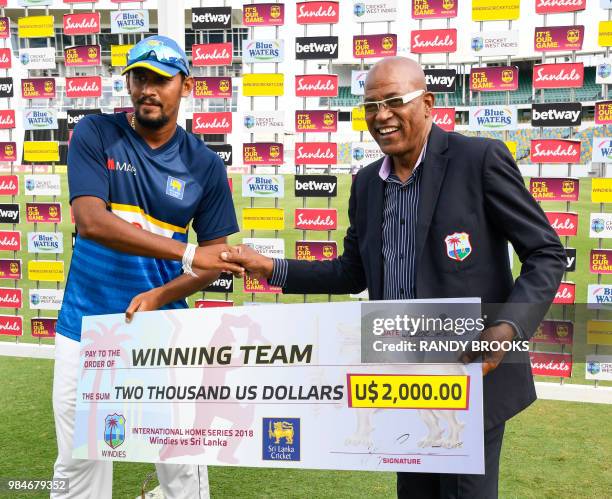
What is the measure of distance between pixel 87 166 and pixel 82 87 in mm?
3654

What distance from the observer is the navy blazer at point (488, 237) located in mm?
1681

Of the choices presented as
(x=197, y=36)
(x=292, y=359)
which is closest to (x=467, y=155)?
(x=292, y=359)

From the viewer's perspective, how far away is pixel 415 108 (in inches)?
70.4

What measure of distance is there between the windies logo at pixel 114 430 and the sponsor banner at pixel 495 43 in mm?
3844

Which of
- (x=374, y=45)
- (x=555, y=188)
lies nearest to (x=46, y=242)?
(x=374, y=45)

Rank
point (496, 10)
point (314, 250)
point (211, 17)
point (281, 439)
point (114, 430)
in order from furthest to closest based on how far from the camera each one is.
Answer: point (314, 250), point (211, 17), point (496, 10), point (114, 430), point (281, 439)

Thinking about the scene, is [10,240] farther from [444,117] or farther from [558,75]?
[558,75]

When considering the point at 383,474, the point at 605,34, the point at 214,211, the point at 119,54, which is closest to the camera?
the point at 214,211

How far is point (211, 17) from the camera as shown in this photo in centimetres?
494

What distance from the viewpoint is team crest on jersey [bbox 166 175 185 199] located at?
7.20 ft

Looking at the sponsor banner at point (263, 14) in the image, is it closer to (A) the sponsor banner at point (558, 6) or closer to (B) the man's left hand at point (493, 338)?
Result: (A) the sponsor banner at point (558, 6)

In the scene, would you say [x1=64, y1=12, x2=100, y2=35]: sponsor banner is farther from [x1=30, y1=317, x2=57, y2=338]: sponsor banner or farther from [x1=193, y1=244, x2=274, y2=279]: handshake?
[x1=193, y1=244, x2=274, y2=279]: handshake

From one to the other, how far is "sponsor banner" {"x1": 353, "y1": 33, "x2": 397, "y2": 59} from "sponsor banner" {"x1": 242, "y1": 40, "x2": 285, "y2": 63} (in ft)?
1.96

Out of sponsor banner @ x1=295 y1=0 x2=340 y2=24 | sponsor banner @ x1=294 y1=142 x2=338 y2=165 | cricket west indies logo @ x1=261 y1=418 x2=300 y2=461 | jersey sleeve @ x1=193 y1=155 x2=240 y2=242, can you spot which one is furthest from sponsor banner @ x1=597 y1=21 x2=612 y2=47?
cricket west indies logo @ x1=261 y1=418 x2=300 y2=461
